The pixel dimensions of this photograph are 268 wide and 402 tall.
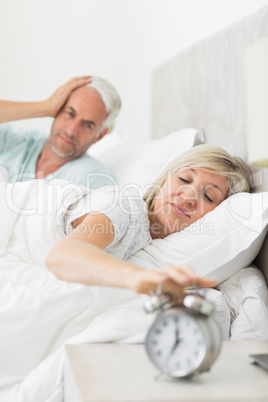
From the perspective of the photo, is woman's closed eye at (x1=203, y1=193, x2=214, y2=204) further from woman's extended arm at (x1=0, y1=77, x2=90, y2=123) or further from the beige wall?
the beige wall

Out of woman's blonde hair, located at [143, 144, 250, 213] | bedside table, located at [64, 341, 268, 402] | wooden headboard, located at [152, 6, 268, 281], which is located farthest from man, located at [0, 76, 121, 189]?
bedside table, located at [64, 341, 268, 402]

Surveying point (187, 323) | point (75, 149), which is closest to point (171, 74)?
point (75, 149)

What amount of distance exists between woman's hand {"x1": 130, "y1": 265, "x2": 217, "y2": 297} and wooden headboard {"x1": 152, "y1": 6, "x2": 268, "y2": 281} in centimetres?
68

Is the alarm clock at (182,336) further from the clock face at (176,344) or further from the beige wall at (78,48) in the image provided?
the beige wall at (78,48)

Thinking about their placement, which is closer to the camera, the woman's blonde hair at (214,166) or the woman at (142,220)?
the woman at (142,220)

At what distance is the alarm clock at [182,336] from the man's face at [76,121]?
1.45m

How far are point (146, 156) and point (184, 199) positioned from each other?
619 mm

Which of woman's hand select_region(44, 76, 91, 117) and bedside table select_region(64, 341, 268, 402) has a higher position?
woman's hand select_region(44, 76, 91, 117)

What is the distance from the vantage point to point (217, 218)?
1494 millimetres

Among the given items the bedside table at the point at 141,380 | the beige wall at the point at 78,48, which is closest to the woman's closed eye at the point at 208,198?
the bedside table at the point at 141,380

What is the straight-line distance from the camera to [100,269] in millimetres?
982

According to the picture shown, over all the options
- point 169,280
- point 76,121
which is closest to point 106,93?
point 76,121

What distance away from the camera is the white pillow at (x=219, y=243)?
143 centimetres

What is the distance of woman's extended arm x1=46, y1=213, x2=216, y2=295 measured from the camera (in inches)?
34.6
